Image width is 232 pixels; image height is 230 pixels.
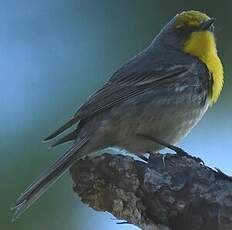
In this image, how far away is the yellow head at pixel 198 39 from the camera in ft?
13.9

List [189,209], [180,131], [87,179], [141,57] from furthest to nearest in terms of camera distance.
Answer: [141,57] → [180,131] → [87,179] → [189,209]

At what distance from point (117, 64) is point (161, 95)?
63cm

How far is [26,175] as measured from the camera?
4.37 metres

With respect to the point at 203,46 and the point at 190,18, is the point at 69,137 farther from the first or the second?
the point at 190,18

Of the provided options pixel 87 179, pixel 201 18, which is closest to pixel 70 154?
pixel 87 179

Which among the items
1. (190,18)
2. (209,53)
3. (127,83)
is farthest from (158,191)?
(190,18)

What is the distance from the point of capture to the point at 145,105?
397 centimetres

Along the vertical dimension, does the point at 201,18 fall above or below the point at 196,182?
above

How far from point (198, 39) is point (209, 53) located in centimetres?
13

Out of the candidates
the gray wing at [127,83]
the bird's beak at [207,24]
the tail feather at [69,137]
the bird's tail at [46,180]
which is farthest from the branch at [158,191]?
the bird's beak at [207,24]

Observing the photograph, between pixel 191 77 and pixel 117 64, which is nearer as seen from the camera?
pixel 191 77

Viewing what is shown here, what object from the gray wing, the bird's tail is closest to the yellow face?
the gray wing

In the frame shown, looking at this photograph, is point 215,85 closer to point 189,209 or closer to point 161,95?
point 161,95

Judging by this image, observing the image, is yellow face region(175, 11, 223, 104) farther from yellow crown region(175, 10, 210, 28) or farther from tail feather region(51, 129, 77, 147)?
tail feather region(51, 129, 77, 147)
